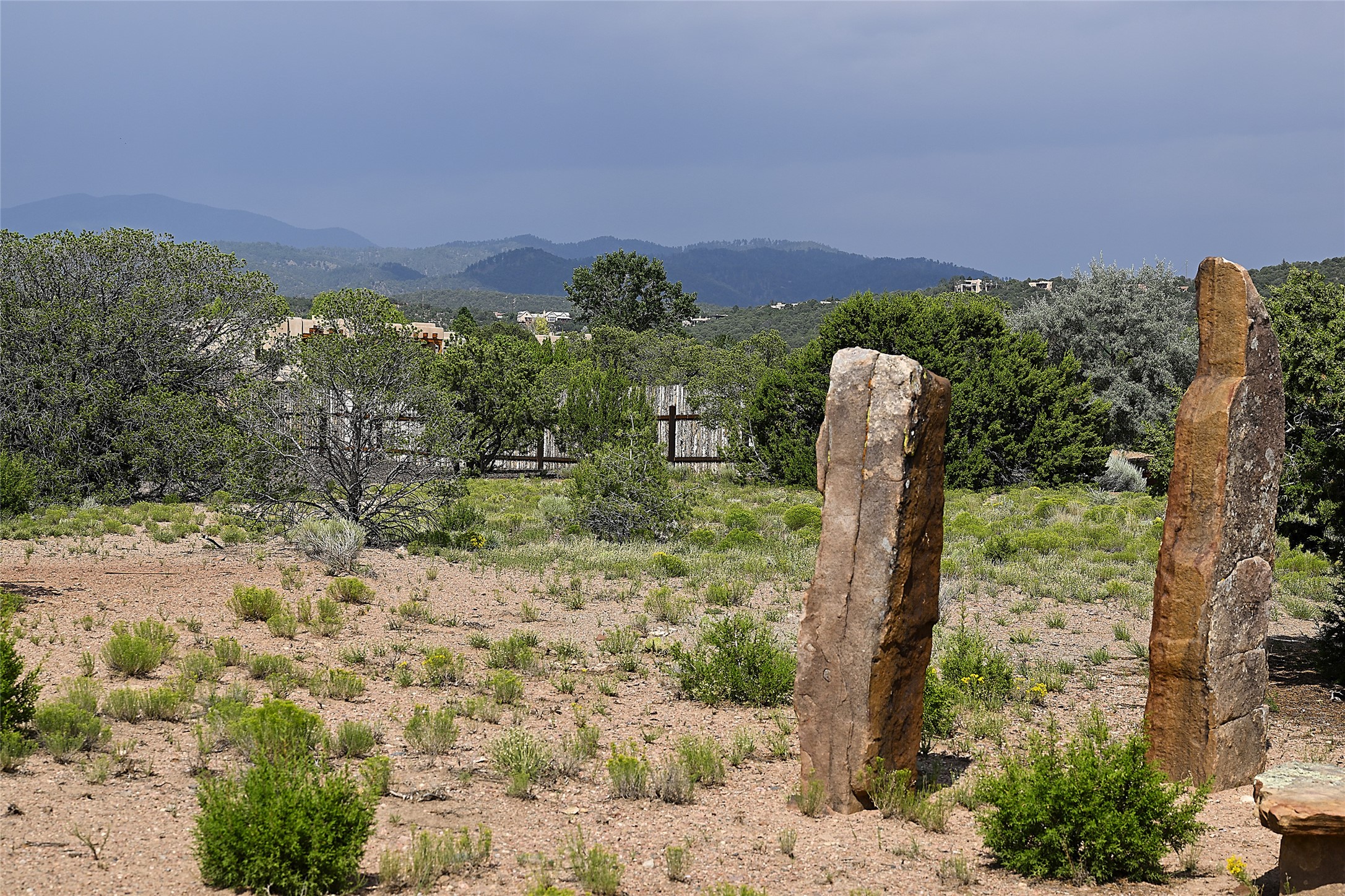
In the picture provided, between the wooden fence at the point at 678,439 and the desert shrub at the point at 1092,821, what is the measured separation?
866 inches

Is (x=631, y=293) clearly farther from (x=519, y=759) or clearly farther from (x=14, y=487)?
(x=519, y=759)

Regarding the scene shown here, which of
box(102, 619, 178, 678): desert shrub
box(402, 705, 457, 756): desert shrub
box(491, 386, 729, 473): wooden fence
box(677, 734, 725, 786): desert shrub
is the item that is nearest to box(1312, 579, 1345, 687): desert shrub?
box(677, 734, 725, 786): desert shrub

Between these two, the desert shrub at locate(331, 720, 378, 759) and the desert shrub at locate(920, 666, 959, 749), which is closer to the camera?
the desert shrub at locate(331, 720, 378, 759)

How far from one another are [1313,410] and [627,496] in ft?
31.9

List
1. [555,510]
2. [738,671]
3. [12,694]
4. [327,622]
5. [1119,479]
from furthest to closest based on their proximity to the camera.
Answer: [1119,479] → [555,510] → [327,622] → [738,671] → [12,694]

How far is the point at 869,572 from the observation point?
5375 mm

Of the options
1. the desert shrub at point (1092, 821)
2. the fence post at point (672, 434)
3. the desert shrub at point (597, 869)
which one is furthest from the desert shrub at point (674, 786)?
the fence post at point (672, 434)

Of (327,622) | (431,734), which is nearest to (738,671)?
(431,734)

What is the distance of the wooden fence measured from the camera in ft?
89.3

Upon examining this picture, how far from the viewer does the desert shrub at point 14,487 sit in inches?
593

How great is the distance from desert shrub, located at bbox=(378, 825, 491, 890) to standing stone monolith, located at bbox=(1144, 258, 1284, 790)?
390 cm

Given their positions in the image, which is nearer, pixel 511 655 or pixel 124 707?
pixel 124 707

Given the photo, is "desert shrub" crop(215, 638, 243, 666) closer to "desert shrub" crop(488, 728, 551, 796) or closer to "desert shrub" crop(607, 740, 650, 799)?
"desert shrub" crop(488, 728, 551, 796)

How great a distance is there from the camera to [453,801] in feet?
18.5
